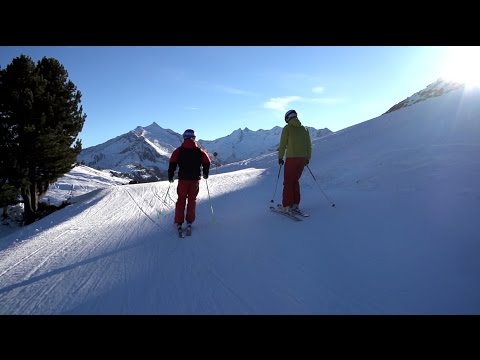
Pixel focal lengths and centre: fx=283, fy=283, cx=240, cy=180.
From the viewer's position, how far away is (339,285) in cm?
387

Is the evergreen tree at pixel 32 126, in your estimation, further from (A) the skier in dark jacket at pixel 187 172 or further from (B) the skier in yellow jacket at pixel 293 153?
(B) the skier in yellow jacket at pixel 293 153

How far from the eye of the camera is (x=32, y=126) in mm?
18078

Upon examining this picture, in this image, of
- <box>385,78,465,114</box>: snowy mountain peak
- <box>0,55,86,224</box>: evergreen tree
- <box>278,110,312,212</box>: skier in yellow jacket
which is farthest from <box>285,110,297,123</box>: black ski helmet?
<box>385,78,465,114</box>: snowy mountain peak

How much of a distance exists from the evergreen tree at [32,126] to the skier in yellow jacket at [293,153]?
1801cm

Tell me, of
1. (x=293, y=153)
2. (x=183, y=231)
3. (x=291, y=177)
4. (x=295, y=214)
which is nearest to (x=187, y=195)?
(x=183, y=231)

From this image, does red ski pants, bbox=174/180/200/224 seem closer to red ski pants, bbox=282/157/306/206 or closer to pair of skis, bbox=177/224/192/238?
pair of skis, bbox=177/224/192/238

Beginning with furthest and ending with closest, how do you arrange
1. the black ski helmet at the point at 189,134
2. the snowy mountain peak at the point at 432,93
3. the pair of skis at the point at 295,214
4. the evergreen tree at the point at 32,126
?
the snowy mountain peak at the point at 432,93 < the evergreen tree at the point at 32,126 < the pair of skis at the point at 295,214 < the black ski helmet at the point at 189,134

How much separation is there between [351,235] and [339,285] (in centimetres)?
192

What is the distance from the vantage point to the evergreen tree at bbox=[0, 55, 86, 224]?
18.2 m

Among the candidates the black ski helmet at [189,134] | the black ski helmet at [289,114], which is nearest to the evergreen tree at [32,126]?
the black ski helmet at [189,134]

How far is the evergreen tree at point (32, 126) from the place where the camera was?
18.2m
